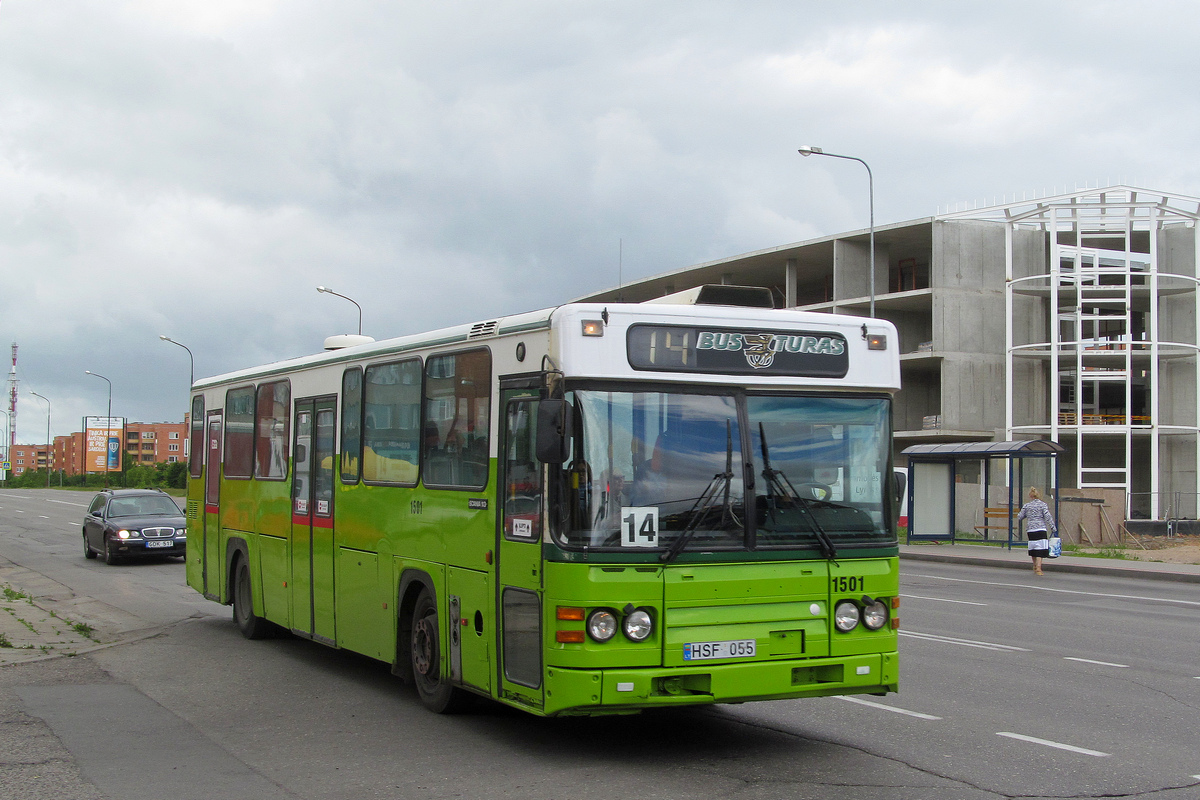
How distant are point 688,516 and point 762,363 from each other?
3.66 feet

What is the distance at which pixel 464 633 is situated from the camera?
7957 millimetres

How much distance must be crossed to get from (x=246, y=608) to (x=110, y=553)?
12.8 metres

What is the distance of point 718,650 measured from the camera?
6832 millimetres

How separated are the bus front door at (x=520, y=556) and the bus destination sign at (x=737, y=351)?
0.80 m

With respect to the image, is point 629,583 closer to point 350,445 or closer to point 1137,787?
point 1137,787

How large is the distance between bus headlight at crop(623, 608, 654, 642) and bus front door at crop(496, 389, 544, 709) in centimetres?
56

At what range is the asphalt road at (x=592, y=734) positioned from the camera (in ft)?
21.7

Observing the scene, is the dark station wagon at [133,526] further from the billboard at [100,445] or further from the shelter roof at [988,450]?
the billboard at [100,445]

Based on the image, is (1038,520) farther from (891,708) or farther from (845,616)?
(845,616)

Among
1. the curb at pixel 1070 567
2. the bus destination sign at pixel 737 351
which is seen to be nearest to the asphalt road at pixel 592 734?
the bus destination sign at pixel 737 351

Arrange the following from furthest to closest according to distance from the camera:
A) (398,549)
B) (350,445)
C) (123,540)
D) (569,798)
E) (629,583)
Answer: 1. (123,540)
2. (350,445)
3. (398,549)
4. (629,583)
5. (569,798)

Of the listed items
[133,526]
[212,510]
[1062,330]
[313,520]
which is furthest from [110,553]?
[1062,330]

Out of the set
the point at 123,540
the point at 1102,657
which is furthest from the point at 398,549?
the point at 123,540

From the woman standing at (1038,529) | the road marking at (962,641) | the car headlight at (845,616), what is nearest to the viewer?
the car headlight at (845,616)
